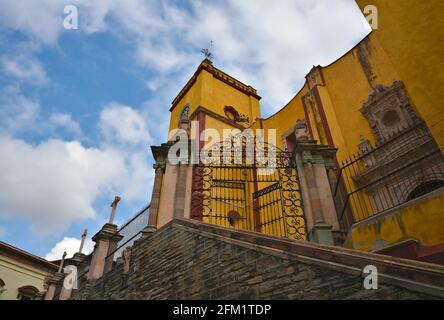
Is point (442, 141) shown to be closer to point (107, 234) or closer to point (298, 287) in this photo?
point (298, 287)

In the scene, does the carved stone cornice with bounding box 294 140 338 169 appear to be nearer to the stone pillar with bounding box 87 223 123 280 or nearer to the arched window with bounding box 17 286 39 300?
the stone pillar with bounding box 87 223 123 280

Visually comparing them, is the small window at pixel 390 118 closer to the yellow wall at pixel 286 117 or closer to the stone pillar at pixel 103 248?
the yellow wall at pixel 286 117

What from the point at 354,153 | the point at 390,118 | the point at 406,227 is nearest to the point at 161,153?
the point at 406,227

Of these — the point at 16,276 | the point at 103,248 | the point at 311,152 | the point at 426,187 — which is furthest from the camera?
the point at 16,276

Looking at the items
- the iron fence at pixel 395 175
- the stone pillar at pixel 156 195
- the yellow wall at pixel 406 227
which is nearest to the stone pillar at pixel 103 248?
the stone pillar at pixel 156 195

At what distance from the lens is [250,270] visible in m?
4.80

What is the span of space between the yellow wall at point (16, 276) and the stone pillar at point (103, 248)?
12241 millimetres

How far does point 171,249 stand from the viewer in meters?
6.93

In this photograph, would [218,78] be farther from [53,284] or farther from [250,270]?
[250,270]

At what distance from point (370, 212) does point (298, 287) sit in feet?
23.5

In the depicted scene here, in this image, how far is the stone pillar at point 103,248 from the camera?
1045cm

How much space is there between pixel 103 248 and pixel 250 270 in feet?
26.1

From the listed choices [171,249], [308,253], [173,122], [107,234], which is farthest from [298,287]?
[173,122]

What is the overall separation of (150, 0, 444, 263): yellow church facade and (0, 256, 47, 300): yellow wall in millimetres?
14916
